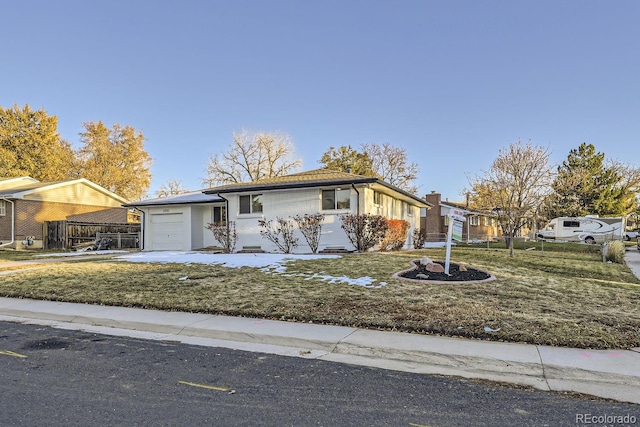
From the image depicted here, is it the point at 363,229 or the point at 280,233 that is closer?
the point at 363,229

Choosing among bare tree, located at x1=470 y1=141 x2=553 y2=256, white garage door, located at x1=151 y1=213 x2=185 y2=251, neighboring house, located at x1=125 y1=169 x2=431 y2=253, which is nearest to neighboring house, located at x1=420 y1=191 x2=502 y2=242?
neighboring house, located at x1=125 y1=169 x2=431 y2=253

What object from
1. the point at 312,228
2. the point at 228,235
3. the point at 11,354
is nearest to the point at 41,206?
the point at 228,235

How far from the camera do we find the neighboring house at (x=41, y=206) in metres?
25.3

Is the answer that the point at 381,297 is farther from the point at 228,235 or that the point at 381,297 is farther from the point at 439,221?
the point at 439,221

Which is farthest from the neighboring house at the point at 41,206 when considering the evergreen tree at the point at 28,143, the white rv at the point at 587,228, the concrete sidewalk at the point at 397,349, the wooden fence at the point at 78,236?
the white rv at the point at 587,228

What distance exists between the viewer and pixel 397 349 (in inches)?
204

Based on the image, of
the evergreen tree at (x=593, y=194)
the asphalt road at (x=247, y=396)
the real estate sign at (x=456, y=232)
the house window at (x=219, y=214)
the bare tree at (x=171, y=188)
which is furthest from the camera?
the bare tree at (x=171, y=188)

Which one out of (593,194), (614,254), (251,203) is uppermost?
(593,194)

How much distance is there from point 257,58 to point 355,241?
34.7 feet

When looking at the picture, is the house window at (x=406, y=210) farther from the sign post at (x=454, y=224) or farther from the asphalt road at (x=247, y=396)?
the asphalt road at (x=247, y=396)

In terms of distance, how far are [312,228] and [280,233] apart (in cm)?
178

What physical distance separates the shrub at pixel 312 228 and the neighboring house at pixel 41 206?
55.2 ft

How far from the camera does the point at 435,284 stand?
29.2ft

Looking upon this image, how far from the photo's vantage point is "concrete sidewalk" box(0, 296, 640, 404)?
4332mm
